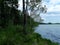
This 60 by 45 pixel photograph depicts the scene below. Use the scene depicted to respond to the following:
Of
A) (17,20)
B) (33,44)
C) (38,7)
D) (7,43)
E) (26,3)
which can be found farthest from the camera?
(17,20)

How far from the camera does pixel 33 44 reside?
65.5 ft

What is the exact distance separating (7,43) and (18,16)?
2254 centimetres

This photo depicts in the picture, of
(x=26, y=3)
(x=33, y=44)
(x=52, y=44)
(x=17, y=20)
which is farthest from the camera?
(x=17, y=20)

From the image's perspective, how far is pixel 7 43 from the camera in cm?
1847

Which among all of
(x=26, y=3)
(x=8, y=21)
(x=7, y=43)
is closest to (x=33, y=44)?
(x=7, y=43)

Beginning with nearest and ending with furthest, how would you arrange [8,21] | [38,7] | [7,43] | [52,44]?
[7,43]
[52,44]
[38,7]
[8,21]

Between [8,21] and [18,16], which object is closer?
[8,21]

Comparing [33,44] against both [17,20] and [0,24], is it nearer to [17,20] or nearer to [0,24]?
[0,24]

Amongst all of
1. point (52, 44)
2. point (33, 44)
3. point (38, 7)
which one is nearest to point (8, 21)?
point (38, 7)

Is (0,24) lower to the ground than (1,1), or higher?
lower

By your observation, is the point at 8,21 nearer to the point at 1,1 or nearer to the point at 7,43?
the point at 1,1

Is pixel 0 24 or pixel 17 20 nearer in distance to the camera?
pixel 0 24

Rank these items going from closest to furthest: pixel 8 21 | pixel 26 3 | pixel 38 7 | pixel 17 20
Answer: pixel 26 3 → pixel 38 7 → pixel 8 21 → pixel 17 20

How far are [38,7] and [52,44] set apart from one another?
12.8m
